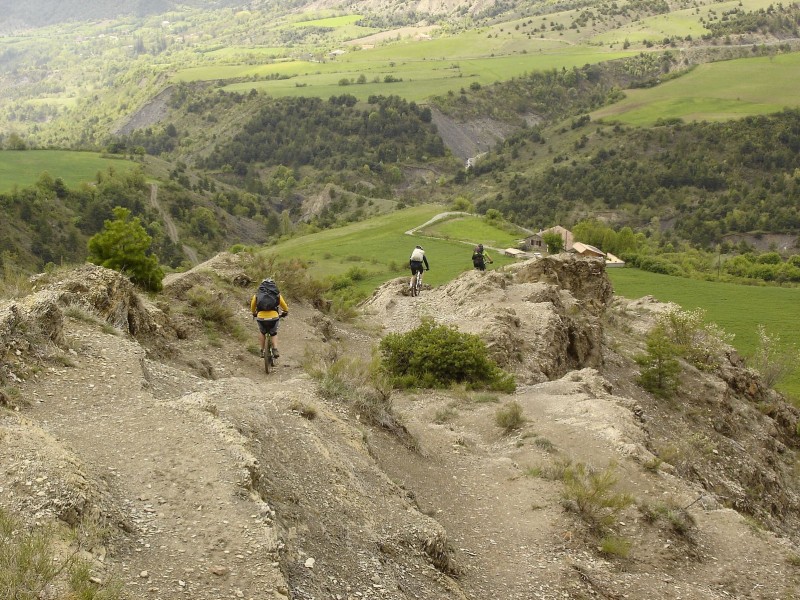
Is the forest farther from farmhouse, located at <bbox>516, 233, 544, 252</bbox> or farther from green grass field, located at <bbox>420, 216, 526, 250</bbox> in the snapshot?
farmhouse, located at <bbox>516, 233, 544, 252</bbox>

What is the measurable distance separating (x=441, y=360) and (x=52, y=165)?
89.7 metres

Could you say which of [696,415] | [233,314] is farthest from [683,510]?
[696,415]

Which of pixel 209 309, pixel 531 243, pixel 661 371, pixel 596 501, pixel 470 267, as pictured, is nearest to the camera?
pixel 596 501

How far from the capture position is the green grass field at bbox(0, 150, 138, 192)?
282 ft

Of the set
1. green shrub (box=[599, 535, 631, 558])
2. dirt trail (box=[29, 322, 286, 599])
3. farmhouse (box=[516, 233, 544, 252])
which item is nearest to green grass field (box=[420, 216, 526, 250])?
farmhouse (box=[516, 233, 544, 252])

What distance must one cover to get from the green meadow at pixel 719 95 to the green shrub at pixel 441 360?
12908 centimetres

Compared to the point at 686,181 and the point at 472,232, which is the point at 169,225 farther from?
the point at 686,181

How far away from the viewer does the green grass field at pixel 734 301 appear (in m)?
Result: 46.7

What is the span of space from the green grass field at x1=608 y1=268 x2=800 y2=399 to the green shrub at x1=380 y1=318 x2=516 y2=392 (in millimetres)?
27684

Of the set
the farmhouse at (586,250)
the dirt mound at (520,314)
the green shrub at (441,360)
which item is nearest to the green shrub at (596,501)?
the green shrub at (441,360)

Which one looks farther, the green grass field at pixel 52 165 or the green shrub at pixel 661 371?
the green grass field at pixel 52 165

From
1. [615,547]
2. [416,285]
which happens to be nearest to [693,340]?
[416,285]

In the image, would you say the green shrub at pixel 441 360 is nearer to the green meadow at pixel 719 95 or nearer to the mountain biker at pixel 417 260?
the mountain biker at pixel 417 260

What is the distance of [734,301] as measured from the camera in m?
52.2
